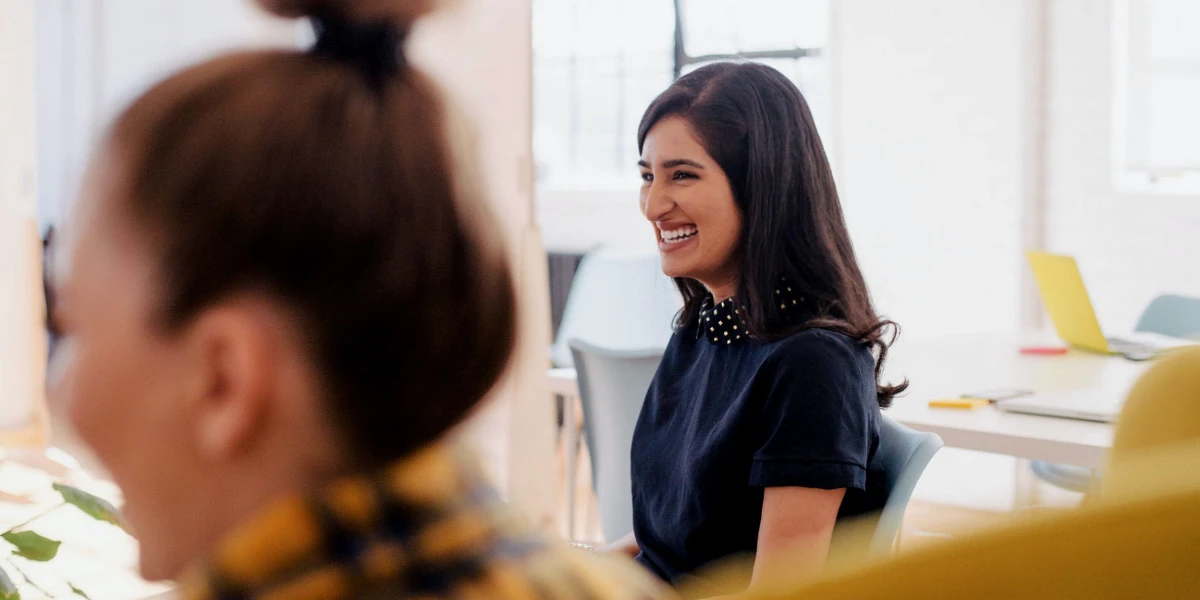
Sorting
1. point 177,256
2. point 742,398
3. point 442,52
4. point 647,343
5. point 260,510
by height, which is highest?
point 442,52

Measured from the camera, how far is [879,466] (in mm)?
1575

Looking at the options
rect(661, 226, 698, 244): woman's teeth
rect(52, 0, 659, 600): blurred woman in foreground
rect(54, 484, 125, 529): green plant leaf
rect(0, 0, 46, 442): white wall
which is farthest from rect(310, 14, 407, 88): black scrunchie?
rect(0, 0, 46, 442): white wall

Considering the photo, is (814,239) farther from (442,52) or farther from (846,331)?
(442,52)

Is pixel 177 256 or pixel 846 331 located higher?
pixel 177 256

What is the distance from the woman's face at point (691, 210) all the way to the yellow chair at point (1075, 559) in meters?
1.22

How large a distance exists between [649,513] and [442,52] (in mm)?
989

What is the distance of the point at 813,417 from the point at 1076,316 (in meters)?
1.91

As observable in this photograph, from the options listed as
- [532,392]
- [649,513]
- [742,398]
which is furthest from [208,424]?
[532,392]

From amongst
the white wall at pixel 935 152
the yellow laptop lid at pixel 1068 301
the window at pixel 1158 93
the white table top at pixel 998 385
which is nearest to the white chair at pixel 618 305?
the white wall at pixel 935 152

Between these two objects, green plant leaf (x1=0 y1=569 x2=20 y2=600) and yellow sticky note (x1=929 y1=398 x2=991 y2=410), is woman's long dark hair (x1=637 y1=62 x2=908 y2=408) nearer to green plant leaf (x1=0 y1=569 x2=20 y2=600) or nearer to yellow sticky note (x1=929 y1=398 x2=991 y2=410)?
yellow sticky note (x1=929 y1=398 x2=991 y2=410)

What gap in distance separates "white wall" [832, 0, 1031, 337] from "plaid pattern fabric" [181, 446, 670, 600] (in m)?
4.29

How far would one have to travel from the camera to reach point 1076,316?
10.0ft

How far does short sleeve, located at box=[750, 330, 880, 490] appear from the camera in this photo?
4.60ft

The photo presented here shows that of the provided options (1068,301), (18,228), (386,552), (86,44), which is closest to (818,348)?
(386,552)
